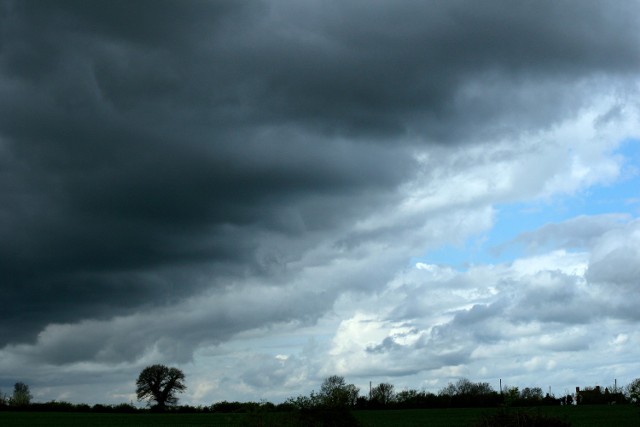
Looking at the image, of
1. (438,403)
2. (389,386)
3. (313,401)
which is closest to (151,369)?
(389,386)

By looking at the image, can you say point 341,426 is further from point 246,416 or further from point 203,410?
point 203,410

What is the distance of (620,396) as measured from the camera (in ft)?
458

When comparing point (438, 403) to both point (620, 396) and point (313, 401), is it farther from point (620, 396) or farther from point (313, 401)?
point (313, 401)

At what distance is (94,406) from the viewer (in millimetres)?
143250

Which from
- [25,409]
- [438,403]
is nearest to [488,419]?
[438,403]

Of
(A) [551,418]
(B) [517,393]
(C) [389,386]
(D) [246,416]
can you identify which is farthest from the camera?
(C) [389,386]

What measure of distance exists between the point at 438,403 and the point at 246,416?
115017 mm

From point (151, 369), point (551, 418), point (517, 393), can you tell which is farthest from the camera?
point (151, 369)

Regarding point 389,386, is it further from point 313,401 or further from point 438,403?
point 313,401

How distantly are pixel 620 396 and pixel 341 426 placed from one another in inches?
4744

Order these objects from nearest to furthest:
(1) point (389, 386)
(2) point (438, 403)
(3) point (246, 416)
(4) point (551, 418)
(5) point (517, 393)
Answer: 1. (3) point (246, 416)
2. (5) point (517, 393)
3. (4) point (551, 418)
4. (2) point (438, 403)
5. (1) point (389, 386)

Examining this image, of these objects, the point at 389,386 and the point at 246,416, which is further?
the point at 389,386

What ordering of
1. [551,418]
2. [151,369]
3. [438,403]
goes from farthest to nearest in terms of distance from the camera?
[151,369]
[438,403]
[551,418]

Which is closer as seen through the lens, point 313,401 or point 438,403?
point 313,401
